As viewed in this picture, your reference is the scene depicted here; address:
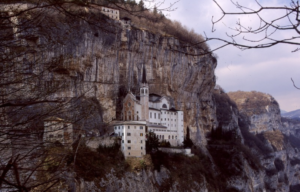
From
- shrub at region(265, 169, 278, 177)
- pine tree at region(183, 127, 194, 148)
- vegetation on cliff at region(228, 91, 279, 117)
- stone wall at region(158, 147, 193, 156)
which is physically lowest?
shrub at region(265, 169, 278, 177)

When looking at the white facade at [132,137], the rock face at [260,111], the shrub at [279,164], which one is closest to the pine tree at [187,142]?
the white facade at [132,137]

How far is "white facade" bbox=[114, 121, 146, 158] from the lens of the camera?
113ft

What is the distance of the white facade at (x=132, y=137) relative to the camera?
34.5 m

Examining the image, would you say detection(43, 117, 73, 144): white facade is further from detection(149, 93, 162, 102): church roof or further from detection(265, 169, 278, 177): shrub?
detection(265, 169, 278, 177): shrub

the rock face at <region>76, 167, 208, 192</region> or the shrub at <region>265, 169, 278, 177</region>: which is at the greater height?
the rock face at <region>76, 167, 208, 192</region>

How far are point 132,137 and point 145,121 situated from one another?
4.22 meters

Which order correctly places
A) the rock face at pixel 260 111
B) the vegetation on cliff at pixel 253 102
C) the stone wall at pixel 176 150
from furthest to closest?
the vegetation on cliff at pixel 253 102, the rock face at pixel 260 111, the stone wall at pixel 176 150

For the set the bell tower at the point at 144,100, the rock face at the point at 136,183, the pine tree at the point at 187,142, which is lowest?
the rock face at the point at 136,183

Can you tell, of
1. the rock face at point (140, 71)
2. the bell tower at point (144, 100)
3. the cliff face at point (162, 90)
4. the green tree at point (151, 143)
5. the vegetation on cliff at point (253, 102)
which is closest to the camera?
the cliff face at point (162, 90)

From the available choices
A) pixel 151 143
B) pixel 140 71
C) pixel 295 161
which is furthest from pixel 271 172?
pixel 151 143

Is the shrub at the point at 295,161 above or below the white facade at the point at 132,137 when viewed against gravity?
below

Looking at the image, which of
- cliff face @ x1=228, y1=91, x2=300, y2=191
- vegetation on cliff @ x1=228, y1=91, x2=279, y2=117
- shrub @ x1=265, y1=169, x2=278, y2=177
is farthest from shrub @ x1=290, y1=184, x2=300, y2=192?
vegetation on cliff @ x1=228, y1=91, x2=279, y2=117

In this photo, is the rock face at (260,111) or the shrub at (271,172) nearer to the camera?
the shrub at (271,172)

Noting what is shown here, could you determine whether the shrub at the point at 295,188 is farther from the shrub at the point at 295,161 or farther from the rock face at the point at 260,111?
the rock face at the point at 260,111
